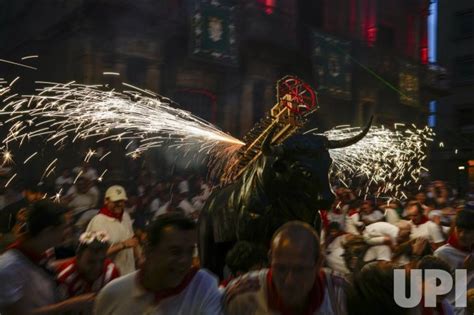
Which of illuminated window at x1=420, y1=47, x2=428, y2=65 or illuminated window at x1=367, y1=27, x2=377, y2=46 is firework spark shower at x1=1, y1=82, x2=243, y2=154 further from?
illuminated window at x1=420, y1=47, x2=428, y2=65

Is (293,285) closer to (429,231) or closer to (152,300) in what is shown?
(152,300)

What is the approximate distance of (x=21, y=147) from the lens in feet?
49.8

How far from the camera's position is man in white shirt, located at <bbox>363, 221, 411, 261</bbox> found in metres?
5.96

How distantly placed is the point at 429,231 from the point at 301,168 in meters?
3.20

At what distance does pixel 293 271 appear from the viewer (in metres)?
2.34

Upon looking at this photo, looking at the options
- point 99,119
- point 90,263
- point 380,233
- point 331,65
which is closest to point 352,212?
point 380,233

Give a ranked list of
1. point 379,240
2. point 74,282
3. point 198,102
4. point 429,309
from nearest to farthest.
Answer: point 429,309
point 74,282
point 379,240
point 198,102

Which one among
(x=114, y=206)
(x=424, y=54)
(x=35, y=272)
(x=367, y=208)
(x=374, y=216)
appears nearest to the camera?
(x=35, y=272)

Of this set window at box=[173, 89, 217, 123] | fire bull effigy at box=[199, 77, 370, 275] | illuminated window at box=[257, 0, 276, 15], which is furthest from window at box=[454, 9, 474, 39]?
fire bull effigy at box=[199, 77, 370, 275]

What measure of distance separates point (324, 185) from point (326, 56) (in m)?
17.1

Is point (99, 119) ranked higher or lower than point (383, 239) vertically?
higher

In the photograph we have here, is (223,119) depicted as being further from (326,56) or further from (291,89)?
(291,89)

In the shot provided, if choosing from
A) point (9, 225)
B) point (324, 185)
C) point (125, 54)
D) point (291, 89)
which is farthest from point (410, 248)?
point (125, 54)

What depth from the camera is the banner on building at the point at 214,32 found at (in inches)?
678
